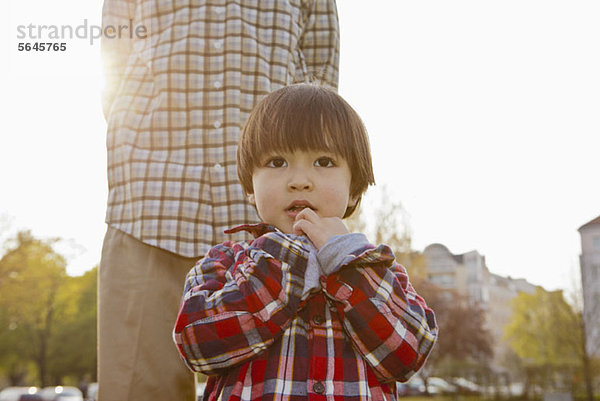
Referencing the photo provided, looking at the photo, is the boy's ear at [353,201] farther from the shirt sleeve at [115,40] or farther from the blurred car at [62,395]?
the blurred car at [62,395]

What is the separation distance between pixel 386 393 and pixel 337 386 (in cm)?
18

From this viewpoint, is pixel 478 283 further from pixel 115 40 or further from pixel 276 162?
pixel 276 162

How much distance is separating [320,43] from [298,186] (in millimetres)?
1355

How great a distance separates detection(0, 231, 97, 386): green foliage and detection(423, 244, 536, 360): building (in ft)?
67.8

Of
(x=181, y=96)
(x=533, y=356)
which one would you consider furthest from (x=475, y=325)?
(x=181, y=96)

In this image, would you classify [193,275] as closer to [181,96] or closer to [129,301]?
[129,301]

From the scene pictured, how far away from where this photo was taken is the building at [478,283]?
39281mm

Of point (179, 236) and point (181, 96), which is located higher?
point (181, 96)

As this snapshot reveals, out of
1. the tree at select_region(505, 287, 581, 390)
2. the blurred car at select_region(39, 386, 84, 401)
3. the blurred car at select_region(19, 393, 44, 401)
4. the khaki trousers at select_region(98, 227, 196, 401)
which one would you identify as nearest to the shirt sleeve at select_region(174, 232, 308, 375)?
the khaki trousers at select_region(98, 227, 196, 401)

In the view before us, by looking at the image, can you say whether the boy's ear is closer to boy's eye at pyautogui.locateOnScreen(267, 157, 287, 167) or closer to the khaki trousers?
boy's eye at pyautogui.locateOnScreen(267, 157, 287, 167)

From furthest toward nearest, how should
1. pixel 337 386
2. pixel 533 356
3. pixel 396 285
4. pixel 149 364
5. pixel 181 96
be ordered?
1. pixel 533 356
2. pixel 181 96
3. pixel 149 364
4. pixel 396 285
5. pixel 337 386

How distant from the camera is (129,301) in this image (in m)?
2.16

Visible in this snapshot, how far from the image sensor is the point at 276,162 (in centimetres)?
158

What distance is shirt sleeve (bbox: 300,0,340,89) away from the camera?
8.80 feet
